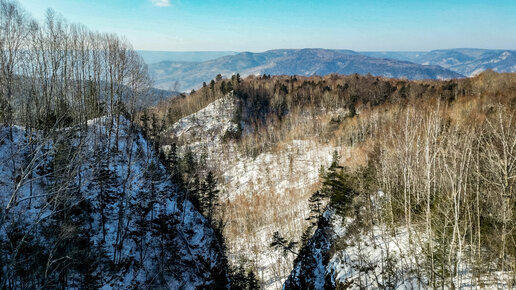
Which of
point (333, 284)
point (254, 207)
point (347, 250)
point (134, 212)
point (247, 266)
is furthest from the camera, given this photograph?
point (254, 207)

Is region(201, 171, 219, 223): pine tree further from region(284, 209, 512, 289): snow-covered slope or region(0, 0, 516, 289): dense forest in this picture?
region(284, 209, 512, 289): snow-covered slope

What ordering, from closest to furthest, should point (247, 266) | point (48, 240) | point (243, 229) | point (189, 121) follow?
1. point (48, 240)
2. point (247, 266)
3. point (243, 229)
4. point (189, 121)

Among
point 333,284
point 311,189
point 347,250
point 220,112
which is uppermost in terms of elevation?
point 220,112

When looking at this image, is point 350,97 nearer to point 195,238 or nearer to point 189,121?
point 189,121

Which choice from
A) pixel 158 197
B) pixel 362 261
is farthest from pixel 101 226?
pixel 362 261

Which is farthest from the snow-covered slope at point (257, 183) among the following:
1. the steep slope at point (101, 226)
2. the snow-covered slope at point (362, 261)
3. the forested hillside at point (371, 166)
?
the steep slope at point (101, 226)

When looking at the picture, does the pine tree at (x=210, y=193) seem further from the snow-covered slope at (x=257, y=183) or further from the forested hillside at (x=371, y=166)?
the snow-covered slope at (x=257, y=183)

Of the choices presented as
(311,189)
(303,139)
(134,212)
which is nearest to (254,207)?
(311,189)
